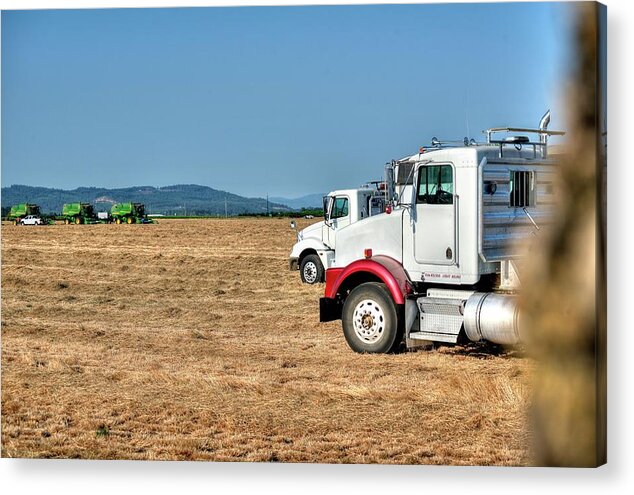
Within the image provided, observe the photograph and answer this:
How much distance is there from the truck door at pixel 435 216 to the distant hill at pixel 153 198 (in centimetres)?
146

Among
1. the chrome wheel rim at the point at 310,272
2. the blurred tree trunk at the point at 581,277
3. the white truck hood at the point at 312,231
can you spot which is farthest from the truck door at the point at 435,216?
the chrome wheel rim at the point at 310,272

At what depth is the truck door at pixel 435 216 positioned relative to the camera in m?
10.9

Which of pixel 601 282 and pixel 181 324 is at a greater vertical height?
pixel 601 282

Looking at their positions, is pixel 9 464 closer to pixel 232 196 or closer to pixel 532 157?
pixel 232 196

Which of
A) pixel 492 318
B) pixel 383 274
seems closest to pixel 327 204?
pixel 383 274

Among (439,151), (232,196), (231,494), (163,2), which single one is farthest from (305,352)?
(163,2)

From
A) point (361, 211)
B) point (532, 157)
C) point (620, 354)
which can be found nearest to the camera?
point (620, 354)

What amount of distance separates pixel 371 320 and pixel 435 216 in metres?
1.46

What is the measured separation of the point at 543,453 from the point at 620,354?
3.20 feet

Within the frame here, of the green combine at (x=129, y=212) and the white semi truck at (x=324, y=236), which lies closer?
the green combine at (x=129, y=212)

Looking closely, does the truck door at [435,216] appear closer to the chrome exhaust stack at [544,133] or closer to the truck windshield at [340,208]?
the chrome exhaust stack at [544,133]

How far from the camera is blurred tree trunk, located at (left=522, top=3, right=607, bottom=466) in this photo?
794 centimetres

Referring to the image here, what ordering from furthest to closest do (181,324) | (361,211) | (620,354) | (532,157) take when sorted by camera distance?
1. (361,211)
2. (181,324)
3. (532,157)
4. (620,354)

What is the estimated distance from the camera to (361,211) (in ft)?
55.2
